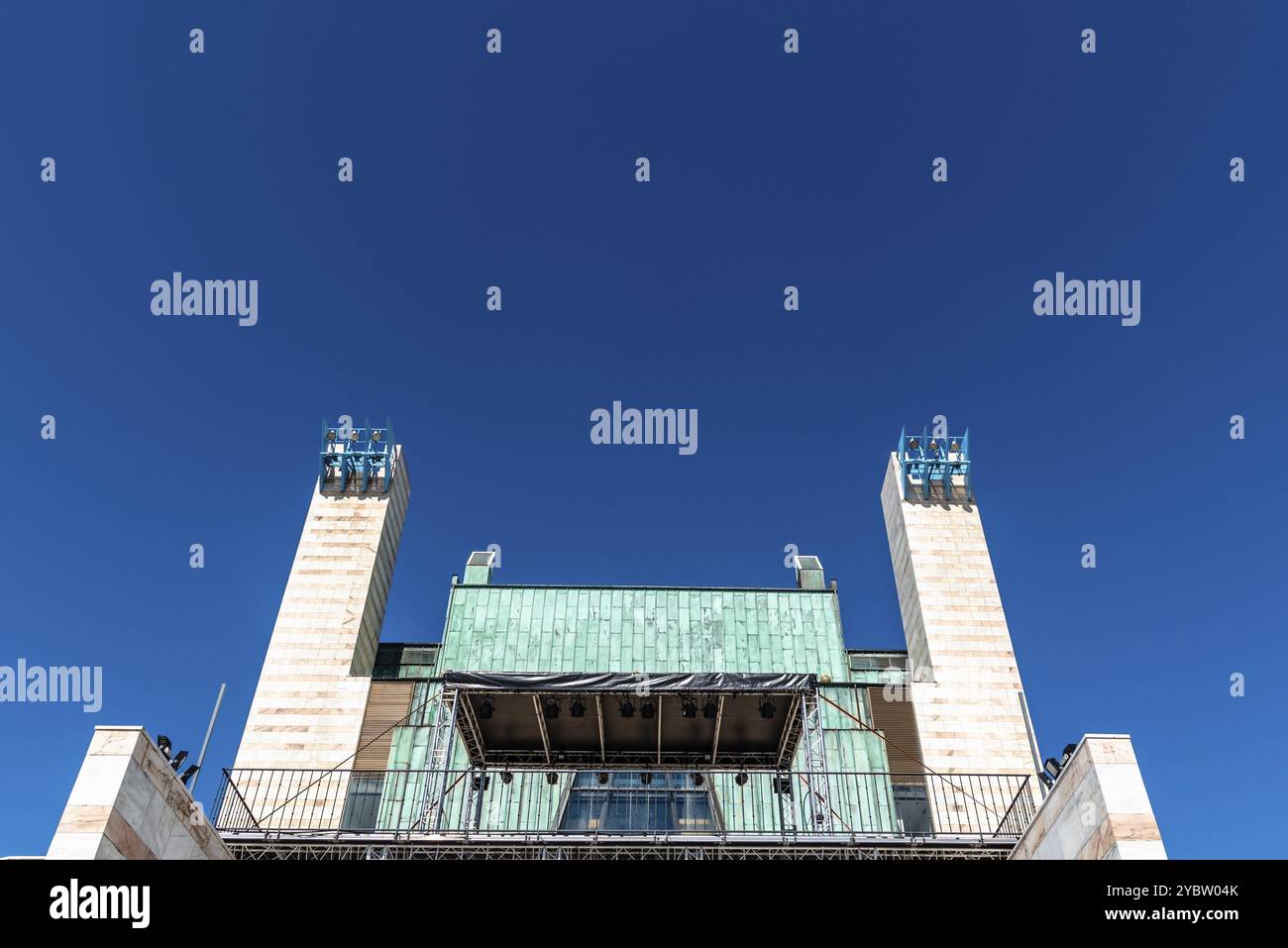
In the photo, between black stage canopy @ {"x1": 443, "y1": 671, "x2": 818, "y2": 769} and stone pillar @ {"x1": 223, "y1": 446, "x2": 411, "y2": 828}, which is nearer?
black stage canopy @ {"x1": 443, "y1": 671, "x2": 818, "y2": 769}

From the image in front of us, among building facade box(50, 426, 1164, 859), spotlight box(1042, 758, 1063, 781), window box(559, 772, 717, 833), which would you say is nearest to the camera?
spotlight box(1042, 758, 1063, 781)

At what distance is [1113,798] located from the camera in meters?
12.1

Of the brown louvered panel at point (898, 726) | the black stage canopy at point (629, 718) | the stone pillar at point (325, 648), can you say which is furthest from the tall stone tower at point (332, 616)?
the brown louvered panel at point (898, 726)

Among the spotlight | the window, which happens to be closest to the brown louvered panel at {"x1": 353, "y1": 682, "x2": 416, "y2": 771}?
the window

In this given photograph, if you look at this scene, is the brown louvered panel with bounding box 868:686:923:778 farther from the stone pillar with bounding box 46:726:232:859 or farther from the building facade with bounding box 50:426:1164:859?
the stone pillar with bounding box 46:726:232:859

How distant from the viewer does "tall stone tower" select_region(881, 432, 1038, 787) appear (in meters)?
36.3

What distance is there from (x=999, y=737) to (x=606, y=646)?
18.4 m

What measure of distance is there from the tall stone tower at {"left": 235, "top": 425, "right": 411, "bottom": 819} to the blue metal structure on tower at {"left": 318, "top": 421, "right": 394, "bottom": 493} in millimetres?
54
